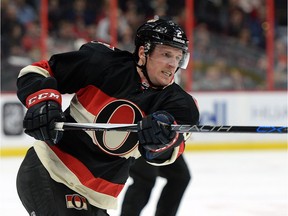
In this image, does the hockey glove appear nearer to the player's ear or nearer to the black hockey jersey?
the black hockey jersey

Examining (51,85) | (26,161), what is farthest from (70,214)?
(51,85)

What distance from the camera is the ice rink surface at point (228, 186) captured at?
3742 millimetres

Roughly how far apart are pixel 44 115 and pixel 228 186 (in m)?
2.68

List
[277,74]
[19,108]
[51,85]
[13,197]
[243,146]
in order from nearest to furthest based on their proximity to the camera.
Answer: [51,85], [13,197], [19,108], [243,146], [277,74]

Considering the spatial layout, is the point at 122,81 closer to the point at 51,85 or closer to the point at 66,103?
the point at 51,85

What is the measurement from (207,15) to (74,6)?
1.47 m

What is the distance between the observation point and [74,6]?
661cm

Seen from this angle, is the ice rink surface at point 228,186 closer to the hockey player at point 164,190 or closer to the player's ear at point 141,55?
the hockey player at point 164,190

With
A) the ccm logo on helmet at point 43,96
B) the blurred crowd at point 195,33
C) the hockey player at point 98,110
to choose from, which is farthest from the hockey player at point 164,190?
the blurred crowd at point 195,33

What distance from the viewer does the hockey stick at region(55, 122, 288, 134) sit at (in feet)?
6.41

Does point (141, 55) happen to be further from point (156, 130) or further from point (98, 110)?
point (156, 130)

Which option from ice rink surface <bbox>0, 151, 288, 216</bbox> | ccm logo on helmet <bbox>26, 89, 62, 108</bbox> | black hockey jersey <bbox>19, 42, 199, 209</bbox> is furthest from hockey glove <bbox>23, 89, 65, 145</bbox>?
ice rink surface <bbox>0, 151, 288, 216</bbox>

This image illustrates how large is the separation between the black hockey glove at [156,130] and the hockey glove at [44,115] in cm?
28

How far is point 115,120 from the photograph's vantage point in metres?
2.19
